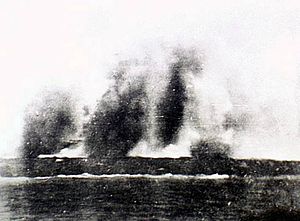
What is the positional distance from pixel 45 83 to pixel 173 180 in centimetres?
81

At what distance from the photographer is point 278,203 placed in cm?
238

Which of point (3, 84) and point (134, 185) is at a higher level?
point (3, 84)

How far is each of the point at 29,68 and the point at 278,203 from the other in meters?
1.39

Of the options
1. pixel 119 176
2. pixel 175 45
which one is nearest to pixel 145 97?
pixel 175 45

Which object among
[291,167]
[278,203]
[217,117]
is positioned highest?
[217,117]

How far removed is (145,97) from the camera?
248 centimetres

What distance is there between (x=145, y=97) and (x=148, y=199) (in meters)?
0.51

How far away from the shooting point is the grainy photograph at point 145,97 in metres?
2.42

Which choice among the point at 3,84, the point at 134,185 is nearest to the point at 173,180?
the point at 134,185

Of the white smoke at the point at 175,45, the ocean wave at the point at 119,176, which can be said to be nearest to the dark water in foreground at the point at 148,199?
the ocean wave at the point at 119,176

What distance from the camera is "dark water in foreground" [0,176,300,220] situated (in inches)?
93.3

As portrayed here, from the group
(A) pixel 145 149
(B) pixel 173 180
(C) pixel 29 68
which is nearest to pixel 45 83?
(C) pixel 29 68

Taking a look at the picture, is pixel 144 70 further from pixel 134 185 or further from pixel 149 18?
pixel 134 185

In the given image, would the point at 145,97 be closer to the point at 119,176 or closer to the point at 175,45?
the point at 175,45
